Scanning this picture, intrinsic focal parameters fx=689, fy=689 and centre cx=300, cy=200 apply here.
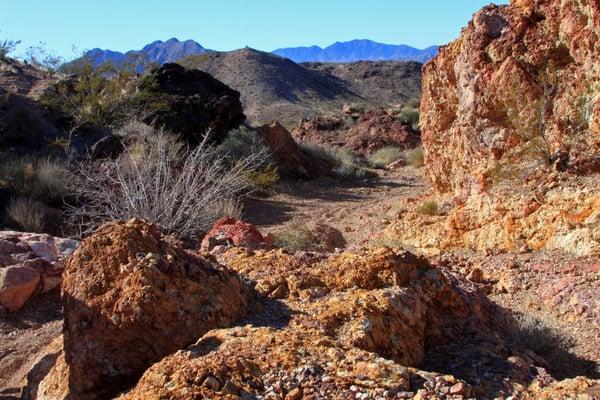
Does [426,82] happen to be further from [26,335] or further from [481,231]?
[26,335]

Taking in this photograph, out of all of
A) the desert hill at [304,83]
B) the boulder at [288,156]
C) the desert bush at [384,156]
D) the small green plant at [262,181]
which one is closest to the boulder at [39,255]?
the small green plant at [262,181]

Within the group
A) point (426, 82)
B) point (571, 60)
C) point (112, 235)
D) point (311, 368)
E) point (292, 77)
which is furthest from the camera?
point (292, 77)

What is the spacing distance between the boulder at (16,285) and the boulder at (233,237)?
1.54m

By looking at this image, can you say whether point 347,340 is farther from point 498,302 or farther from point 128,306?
point 498,302

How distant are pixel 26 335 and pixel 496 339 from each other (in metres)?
3.73

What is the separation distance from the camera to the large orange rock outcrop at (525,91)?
7.27 m

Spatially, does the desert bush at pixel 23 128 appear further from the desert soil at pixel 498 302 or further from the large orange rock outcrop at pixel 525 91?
the large orange rock outcrop at pixel 525 91

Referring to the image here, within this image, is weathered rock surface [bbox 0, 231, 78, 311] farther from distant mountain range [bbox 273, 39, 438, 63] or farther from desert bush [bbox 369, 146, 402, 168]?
distant mountain range [bbox 273, 39, 438, 63]

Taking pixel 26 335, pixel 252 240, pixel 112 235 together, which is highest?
pixel 112 235


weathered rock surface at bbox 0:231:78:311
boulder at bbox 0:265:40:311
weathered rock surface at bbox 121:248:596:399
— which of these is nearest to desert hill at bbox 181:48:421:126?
weathered rock surface at bbox 0:231:78:311

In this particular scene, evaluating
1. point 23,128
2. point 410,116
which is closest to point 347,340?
point 23,128

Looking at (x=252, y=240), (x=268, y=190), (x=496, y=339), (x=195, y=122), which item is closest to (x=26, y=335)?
(x=252, y=240)

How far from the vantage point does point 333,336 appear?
333cm

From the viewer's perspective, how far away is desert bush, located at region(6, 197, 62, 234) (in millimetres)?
10062
